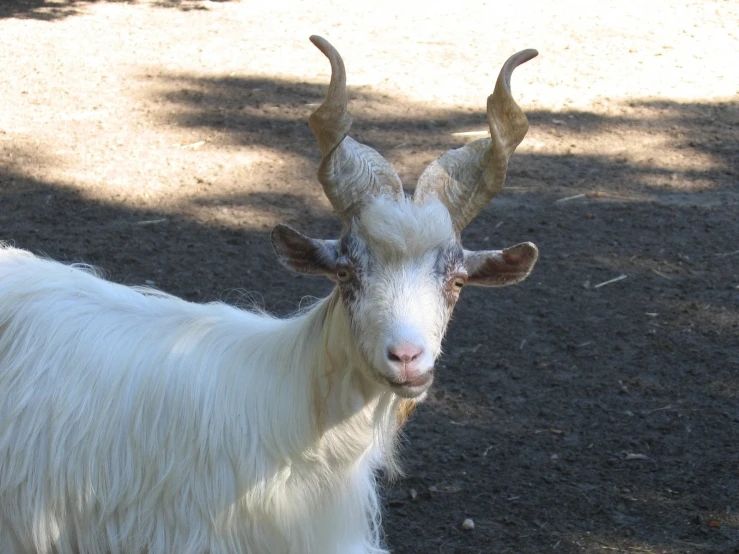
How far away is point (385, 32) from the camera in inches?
437

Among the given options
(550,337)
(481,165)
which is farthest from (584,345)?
(481,165)

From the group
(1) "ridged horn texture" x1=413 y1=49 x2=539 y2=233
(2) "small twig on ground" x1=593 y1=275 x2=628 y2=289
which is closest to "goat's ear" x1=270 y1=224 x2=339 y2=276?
(1) "ridged horn texture" x1=413 y1=49 x2=539 y2=233

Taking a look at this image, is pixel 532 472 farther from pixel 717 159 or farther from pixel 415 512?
pixel 717 159

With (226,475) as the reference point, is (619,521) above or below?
below

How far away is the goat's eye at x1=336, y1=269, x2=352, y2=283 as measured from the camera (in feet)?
10.8

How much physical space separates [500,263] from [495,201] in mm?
4057

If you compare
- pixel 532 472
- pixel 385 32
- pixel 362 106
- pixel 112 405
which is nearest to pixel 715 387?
pixel 532 472

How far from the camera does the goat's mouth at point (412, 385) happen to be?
3057 millimetres

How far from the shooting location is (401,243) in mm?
3197

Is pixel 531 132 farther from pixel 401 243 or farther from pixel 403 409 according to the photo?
pixel 401 243

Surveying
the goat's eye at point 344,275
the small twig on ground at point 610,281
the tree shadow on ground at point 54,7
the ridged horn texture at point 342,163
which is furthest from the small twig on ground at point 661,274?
the tree shadow on ground at point 54,7

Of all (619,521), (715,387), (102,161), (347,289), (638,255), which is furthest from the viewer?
(102,161)

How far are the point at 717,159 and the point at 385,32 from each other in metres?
4.31

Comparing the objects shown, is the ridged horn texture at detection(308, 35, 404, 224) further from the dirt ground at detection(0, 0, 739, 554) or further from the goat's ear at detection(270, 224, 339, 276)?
the dirt ground at detection(0, 0, 739, 554)
